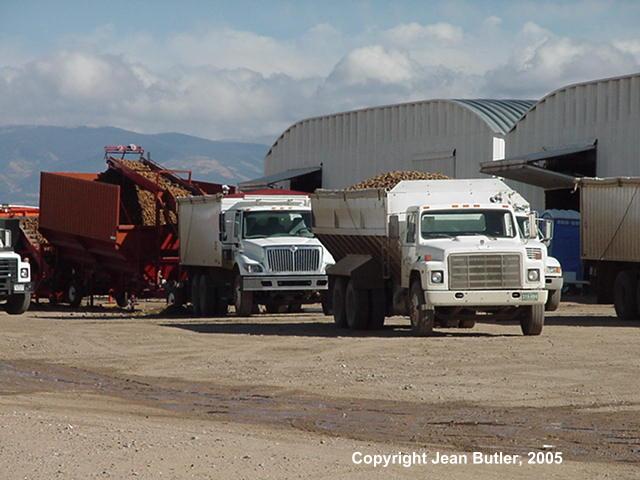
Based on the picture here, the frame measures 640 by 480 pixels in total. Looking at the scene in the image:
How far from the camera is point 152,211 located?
38.8m

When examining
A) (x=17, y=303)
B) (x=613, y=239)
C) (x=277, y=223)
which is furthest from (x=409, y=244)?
(x=17, y=303)

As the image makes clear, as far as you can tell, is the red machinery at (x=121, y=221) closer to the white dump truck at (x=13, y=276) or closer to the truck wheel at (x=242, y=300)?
the white dump truck at (x=13, y=276)

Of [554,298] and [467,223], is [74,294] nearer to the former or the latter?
[554,298]

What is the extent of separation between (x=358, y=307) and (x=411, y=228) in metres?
2.53

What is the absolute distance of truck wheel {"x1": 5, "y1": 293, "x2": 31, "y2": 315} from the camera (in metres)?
36.4

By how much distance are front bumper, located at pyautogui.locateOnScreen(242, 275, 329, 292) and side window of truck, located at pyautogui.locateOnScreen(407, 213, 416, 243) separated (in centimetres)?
659

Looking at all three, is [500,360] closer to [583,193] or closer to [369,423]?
[369,423]

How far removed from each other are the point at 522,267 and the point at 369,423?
10.4 meters

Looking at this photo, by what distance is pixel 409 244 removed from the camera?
25984 millimetres

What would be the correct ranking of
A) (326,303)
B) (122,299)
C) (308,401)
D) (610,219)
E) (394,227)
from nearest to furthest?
(308,401) → (394,227) → (610,219) → (326,303) → (122,299)

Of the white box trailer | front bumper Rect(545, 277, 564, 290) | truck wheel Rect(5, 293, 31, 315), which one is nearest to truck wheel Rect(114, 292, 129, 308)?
truck wheel Rect(5, 293, 31, 315)

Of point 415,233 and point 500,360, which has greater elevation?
point 415,233

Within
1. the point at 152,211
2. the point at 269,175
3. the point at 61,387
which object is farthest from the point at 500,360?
the point at 269,175

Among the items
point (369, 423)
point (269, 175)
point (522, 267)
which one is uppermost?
point (269, 175)
